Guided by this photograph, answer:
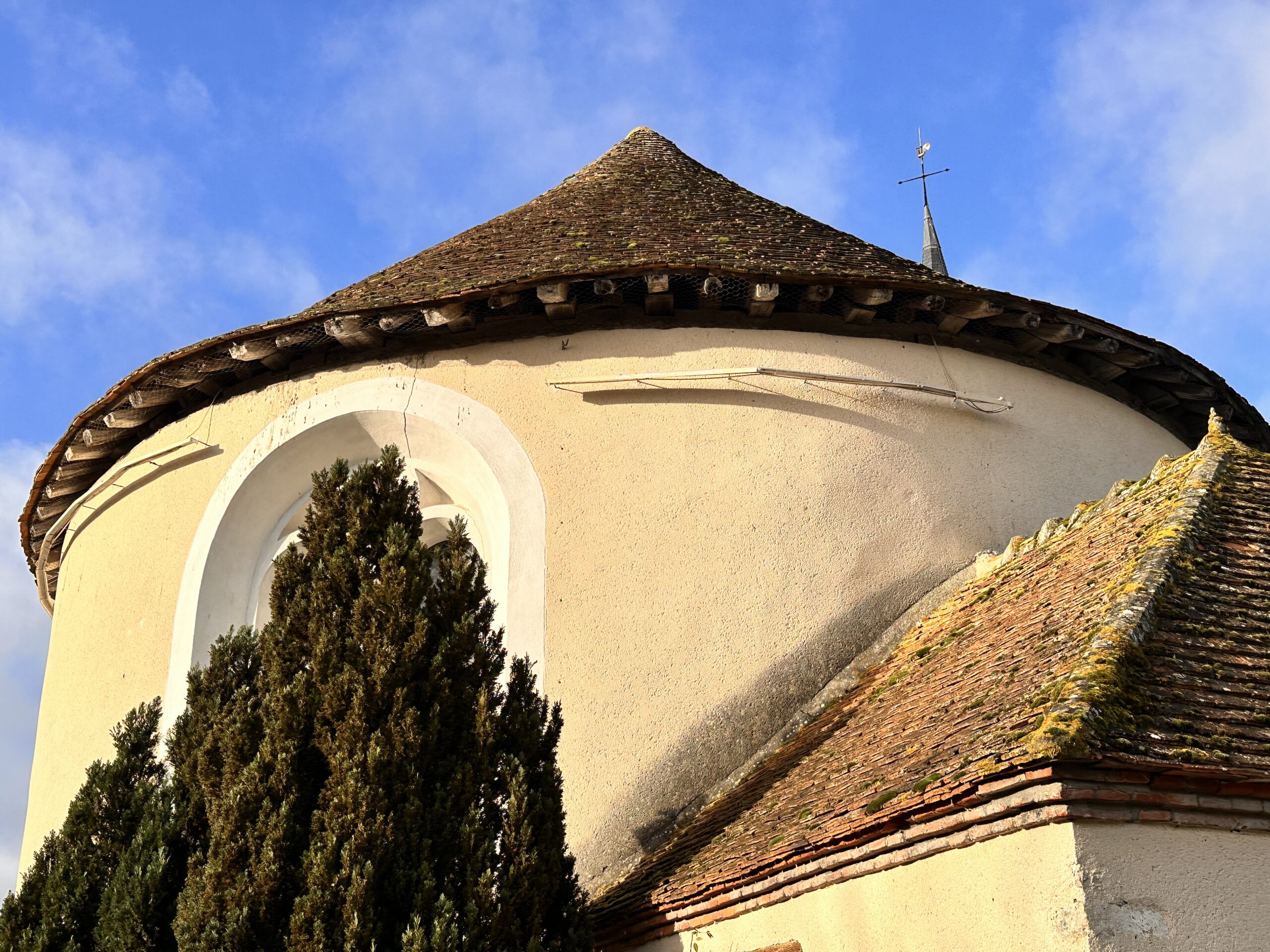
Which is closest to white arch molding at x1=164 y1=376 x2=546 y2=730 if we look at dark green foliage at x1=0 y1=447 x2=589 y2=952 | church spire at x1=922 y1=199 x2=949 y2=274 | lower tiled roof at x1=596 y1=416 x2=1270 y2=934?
dark green foliage at x1=0 y1=447 x2=589 y2=952

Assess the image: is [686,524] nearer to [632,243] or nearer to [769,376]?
[769,376]

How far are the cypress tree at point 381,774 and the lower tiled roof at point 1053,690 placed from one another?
99 cm

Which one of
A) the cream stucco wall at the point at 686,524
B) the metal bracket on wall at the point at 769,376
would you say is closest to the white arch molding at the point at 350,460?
the cream stucco wall at the point at 686,524

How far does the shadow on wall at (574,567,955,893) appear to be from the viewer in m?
8.09

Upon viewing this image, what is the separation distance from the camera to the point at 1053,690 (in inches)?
214

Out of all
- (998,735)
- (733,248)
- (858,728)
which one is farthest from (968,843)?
(733,248)

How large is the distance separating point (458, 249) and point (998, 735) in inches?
272

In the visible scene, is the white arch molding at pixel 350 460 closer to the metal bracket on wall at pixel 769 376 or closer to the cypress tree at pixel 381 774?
the metal bracket on wall at pixel 769 376

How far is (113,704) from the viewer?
9.73 meters

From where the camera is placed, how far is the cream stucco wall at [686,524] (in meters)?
8.51

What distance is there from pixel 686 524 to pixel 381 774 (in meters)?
3.37

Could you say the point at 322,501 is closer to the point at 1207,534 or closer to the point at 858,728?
the point at 858,728

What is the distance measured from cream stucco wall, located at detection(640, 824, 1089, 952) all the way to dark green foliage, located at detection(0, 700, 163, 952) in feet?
10.8

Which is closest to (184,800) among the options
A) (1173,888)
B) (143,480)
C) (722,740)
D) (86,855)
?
(86,855)
